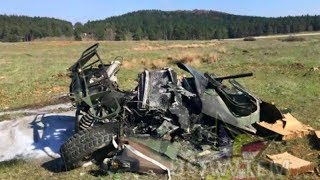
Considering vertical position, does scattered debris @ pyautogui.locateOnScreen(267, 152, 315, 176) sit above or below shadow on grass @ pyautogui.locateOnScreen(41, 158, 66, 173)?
above

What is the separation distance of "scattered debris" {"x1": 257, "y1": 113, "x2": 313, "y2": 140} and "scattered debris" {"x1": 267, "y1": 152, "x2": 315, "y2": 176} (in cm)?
122

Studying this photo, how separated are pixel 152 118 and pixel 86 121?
3.88 feet

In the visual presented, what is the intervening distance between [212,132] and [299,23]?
12774 cm

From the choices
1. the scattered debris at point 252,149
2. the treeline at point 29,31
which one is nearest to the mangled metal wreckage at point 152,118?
the scattered debris at point 252,149

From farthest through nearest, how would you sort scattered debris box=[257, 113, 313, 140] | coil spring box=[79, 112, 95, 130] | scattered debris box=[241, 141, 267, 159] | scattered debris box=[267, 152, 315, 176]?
1. scattered debris box=[257, 113, 313, 140]
2. coil spring box=[79, 112, 95, 130]
3. scattered debris box=[241, 141, 267, 159]
4. scattered debris box=[267, 152, 315, 176]

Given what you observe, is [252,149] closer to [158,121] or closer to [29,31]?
[158,121]

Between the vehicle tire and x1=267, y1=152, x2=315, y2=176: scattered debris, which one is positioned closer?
x1=267, y1=152, x2=315, y2=176: scattered debris

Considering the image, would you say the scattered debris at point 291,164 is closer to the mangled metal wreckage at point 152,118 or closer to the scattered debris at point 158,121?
the scattered debris at point 158,121

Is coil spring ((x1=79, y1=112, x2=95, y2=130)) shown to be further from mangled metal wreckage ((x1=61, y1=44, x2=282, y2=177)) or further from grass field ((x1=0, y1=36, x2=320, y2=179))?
grass field ((x1=0, y1=36, x2=320, y2=179))

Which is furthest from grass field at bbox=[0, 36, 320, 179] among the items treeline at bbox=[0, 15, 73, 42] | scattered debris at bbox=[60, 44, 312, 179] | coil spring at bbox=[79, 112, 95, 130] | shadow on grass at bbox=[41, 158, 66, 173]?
treeline at bbox=[0, 15, 73, 42]

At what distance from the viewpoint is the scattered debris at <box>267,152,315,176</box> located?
22.3 ft

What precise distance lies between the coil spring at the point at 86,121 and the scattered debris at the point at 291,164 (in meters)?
3.09

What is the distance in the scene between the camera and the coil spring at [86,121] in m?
8.13

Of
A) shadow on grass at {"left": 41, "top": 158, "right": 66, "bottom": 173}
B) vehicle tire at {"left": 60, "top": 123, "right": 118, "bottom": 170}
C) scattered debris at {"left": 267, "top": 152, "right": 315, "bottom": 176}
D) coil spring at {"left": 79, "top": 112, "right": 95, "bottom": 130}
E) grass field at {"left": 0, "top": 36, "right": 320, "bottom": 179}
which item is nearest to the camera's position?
scattered debris at {"left": 267, "top": 152, "right": 315, "bottom": 176}
